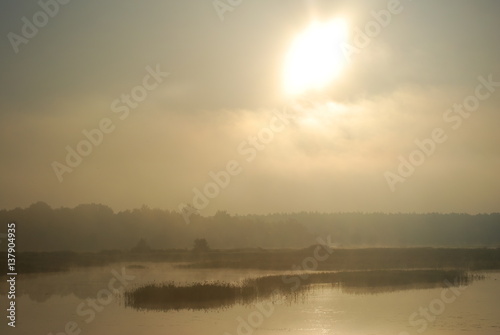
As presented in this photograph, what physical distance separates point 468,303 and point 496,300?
2.03 metres

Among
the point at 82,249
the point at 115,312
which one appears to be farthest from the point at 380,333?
the point at 82,249

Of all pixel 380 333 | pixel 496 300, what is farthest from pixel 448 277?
pixel 380 333

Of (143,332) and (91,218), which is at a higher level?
(91,218)

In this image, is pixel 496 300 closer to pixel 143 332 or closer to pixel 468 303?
pixel 468 303

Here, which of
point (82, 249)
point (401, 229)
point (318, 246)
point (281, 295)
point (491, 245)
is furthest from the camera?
point (401, 229)

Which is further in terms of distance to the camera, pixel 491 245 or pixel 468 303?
pixel 491 245

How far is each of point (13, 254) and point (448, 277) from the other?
3008cm

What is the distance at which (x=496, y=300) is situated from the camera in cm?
3045

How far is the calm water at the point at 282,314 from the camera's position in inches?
953

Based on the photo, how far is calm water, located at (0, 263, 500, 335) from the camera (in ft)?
79.4

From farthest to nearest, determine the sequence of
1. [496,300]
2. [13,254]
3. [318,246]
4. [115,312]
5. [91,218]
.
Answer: [318,246] → [91,218] → [13,254] → [496,300] → [115,312]

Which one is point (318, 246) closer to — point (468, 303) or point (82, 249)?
point (82, 249)

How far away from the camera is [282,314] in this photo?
89.8 feet

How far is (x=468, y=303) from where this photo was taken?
2947cm
